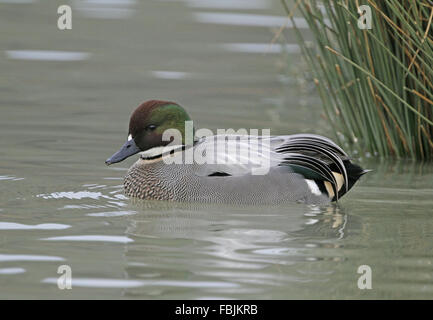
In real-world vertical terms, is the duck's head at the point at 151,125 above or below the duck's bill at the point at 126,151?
above

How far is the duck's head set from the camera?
773cm

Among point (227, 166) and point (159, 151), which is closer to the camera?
point (227, 166)

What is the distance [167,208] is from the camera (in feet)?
24.6

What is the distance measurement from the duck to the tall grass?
982 mm

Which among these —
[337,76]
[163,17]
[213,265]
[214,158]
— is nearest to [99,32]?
[163,17]

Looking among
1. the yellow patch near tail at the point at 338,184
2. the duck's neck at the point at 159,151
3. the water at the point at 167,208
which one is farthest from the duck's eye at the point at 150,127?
the yellow patch near tail at the point at 338,184

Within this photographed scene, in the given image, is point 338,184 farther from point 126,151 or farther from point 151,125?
point 126,151

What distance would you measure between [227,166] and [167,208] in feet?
1.74

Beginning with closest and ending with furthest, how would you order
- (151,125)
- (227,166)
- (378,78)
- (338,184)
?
1. (227,166)
2. (338,184)
3. (151,125)
4. (378,78)

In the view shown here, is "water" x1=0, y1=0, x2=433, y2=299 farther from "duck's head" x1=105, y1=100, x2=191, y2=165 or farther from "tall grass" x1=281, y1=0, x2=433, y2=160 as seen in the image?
"duck's head" x1=105, y1=100, x2=191, y2=165

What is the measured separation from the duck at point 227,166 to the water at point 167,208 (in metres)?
0.10

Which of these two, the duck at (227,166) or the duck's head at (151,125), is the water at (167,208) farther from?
the duck's head at (151,125)

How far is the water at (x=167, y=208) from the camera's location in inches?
228

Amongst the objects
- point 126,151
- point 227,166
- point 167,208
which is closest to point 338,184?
point 227,166
